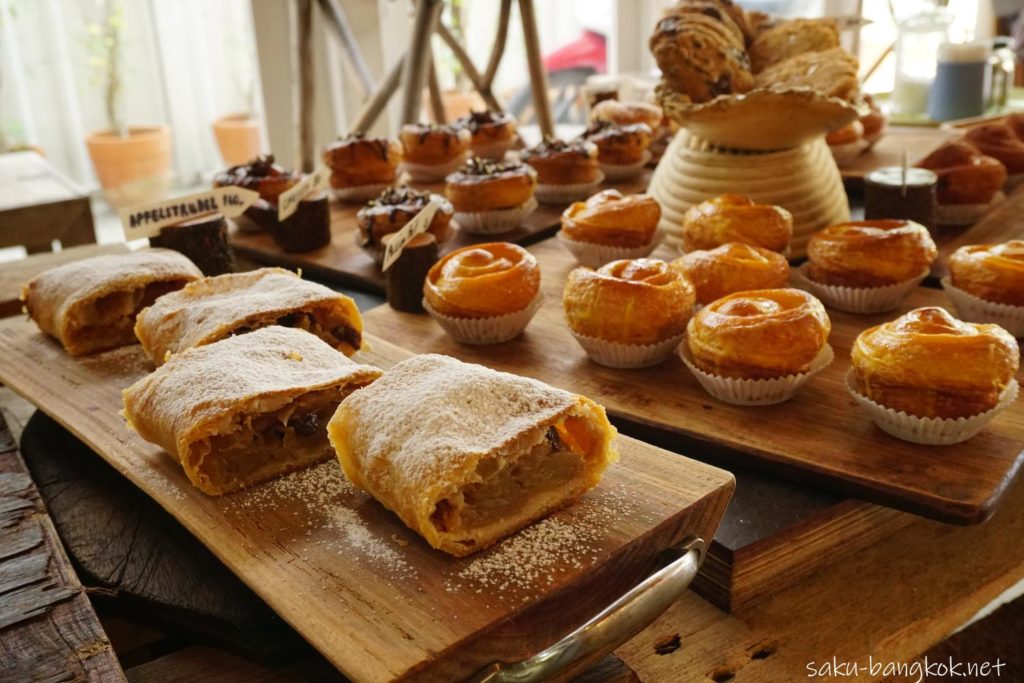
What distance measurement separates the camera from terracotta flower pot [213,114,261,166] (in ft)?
22.2

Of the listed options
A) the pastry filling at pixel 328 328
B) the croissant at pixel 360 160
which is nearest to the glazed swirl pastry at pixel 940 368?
the pastry filling at pixel 328 328

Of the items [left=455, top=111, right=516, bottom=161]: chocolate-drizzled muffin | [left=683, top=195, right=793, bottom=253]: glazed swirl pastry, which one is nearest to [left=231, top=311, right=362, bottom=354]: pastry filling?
[left=683, top=195, right=793, bottom=253]: glazed swirl pastry

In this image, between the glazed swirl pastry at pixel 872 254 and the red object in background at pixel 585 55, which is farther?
the red object in background at pixel 585 55

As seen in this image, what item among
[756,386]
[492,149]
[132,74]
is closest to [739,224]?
[756,386]

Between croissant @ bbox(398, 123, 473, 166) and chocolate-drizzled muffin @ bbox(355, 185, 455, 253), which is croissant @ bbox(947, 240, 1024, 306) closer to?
chocolate-drizzled muffin @ bbox(355, 185, 455, 253)

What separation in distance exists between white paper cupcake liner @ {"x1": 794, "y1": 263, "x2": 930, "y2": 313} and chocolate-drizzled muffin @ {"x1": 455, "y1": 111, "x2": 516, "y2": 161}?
1.85 metres

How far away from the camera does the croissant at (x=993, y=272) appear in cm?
196

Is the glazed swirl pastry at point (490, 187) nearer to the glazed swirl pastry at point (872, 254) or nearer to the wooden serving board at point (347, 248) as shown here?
the wooden serving board at point (347, 248)

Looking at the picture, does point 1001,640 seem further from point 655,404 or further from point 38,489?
point 38,489

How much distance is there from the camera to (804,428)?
1.70 meters

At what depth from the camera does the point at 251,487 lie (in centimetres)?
144

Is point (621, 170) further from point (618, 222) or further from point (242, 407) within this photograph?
point (242, 407)

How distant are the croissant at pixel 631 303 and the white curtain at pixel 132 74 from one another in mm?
4988

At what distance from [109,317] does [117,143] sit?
4860mm
